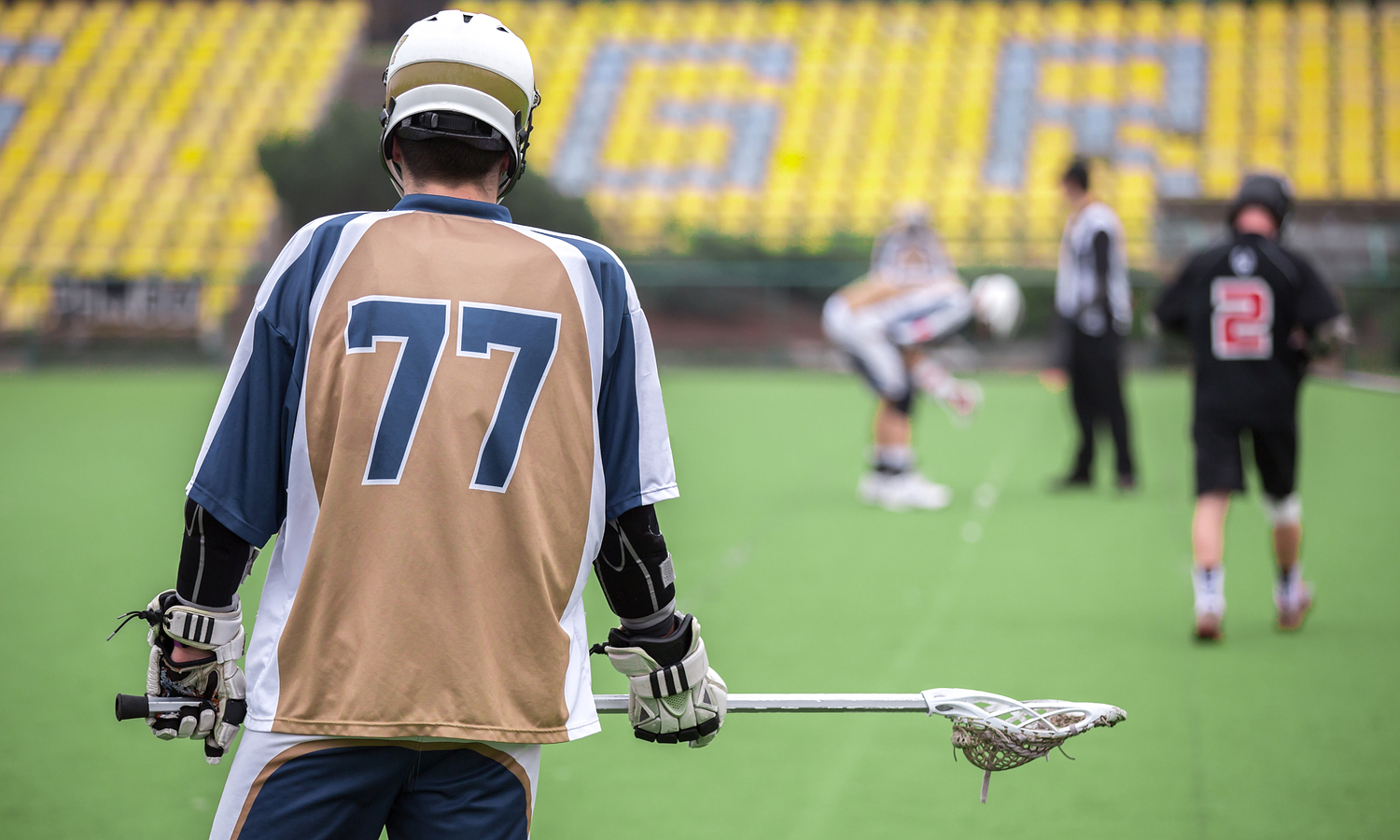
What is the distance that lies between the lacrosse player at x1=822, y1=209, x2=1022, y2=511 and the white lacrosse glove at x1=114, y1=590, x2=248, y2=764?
7.71 meters

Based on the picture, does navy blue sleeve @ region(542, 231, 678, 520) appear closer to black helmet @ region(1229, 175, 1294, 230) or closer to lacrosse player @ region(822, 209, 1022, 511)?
black helmet @ region(1229, 175, 1294, 230)

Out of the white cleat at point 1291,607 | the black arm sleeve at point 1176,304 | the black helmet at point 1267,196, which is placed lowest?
the white cleat at point 1291,607

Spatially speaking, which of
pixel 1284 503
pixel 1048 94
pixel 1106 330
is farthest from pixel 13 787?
pixel 1048 94

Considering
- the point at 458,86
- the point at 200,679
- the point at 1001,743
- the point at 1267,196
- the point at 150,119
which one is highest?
the point at 150,119

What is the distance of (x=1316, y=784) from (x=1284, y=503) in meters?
1.99

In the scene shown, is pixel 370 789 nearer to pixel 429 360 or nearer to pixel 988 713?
pixel 429 360

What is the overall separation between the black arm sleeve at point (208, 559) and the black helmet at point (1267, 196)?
16.9 feet

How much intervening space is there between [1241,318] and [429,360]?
4911mm

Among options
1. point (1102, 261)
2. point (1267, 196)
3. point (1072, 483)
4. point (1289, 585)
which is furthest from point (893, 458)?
point (1267, 196)

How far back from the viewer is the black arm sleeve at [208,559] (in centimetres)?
214

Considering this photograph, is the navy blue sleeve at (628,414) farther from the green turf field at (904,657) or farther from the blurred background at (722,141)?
the blurred background at (722,141)

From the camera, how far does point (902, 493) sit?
9.74m

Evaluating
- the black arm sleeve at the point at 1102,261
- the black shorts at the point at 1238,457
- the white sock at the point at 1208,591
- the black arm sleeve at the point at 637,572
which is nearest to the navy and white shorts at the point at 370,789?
the black arm sleeve at the point at 637,572

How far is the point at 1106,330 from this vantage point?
10.3 m
